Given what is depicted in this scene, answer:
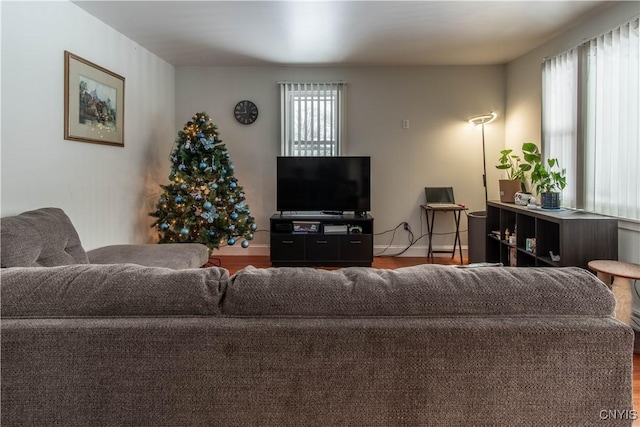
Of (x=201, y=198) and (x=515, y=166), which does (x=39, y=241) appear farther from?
(x=515, y=166)

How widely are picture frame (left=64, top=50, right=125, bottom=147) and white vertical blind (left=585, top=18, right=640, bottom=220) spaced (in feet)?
14.2

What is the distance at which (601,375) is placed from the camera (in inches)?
30.1

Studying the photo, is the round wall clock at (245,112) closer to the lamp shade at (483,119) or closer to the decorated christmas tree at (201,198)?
the decorated christmas tree at (201,198)

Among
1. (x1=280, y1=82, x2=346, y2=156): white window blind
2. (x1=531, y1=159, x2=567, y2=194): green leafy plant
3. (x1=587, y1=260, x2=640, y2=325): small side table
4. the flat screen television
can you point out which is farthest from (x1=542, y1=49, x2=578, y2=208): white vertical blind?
(x1=280, y1=82, x2=346, y2=156): white window blind

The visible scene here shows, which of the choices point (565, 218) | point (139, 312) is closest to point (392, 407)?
point (139, 312)

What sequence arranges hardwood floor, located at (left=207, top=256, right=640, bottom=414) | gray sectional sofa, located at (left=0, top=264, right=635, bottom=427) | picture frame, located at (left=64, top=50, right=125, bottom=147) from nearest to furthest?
1. gray sectional sofa, located at (left=0, top=264, right=635, bottom=427)
2. picture frame, located at (left=64, top=50, right=125, bottom=147)
3. hardwood floor, located at (left=207, top=256, right=640, bottom=414)

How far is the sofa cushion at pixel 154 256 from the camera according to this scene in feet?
8.87

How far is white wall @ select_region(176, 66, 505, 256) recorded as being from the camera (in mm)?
4910

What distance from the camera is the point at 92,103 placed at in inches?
128

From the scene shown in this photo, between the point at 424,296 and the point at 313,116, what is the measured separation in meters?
4.35

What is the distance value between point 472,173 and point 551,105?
53.1 inches

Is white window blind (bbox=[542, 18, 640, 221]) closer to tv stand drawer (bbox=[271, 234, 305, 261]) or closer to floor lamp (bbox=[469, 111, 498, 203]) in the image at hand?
floor lamp (bbox=[469, 111, 498, 203])

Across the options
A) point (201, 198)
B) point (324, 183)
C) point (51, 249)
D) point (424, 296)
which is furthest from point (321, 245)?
point (424, 296)

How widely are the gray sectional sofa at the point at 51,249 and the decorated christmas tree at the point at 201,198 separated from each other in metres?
0.96
